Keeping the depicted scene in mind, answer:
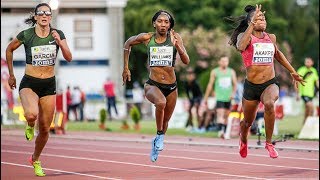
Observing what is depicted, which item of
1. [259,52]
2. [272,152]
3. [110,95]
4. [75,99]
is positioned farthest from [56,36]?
[75,99]

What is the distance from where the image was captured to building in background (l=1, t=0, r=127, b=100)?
60.8 m

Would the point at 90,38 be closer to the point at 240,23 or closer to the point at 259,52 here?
the point at 240,23

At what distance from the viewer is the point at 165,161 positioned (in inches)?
752

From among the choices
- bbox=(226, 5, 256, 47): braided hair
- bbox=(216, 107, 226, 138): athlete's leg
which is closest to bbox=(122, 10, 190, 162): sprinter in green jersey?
bbox=(226, 5, 256, 47): braided hair

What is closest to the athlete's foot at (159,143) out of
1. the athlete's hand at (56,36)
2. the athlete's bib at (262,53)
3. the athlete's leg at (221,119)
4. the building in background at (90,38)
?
the athlete's bib at (262,53)

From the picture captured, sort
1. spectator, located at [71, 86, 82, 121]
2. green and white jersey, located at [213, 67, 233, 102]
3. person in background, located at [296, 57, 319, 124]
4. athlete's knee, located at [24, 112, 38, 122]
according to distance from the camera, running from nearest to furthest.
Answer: athlete's knee, located at [24, 112, 38, 122], green and white jersey, located at [213, 67, 233, 102], person in background, located at [296, 57, 319, 124], spectator, located at [71, 86, 82, 121]

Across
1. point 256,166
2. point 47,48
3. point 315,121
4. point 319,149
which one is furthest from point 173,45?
point 315,121

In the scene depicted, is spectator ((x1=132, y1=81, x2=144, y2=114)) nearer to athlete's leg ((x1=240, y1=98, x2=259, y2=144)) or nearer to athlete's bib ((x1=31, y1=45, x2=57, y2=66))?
athlete's leg ((x1=240, y1=98, x2=259, y2=144))

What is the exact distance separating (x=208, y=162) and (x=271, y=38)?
4455 millimetres

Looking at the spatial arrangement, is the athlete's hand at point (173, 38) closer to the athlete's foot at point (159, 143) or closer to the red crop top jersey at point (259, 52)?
the red crop top jersey at point (259, 52)

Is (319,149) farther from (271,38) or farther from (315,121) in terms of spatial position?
(271,38)

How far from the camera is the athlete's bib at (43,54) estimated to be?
1467 cm

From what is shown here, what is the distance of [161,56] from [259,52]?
149 cm

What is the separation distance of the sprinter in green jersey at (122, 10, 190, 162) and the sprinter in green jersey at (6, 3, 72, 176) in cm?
110
